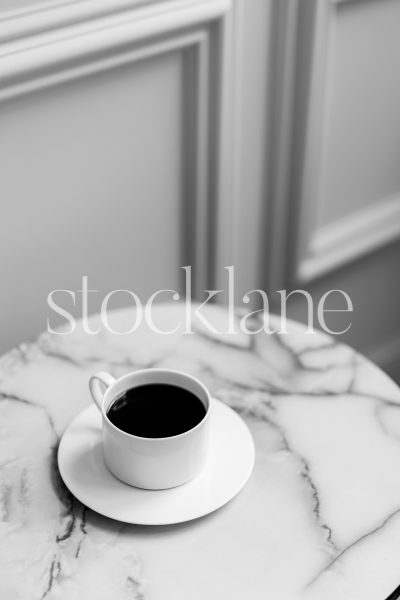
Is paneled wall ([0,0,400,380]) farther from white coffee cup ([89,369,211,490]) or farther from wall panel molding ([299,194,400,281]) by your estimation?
white coffee cup ([89,369,211,490])

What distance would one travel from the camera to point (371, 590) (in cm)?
51

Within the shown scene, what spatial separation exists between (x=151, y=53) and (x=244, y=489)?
43 cm

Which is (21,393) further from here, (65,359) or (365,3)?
(365,3)

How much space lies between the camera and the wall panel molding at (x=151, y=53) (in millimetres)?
685

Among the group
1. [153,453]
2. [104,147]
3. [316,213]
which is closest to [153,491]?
[153,453]

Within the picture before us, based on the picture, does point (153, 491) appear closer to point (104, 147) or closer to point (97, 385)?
point (97, 385)

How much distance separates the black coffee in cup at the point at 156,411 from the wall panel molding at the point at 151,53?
0.29 metres

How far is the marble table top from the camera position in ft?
1.69

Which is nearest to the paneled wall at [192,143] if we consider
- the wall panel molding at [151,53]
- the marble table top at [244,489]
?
the wall panel molding at [151,53]

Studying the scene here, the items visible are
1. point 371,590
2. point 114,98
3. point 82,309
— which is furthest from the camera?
point 82,309

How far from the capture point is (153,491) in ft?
1.85

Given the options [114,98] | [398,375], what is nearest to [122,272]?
[114,98]

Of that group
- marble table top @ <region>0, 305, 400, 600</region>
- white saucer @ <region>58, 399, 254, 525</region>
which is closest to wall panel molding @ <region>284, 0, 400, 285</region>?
marble table top @ <region>0, 305, 400, 600</region>

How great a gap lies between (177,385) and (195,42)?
389mm
